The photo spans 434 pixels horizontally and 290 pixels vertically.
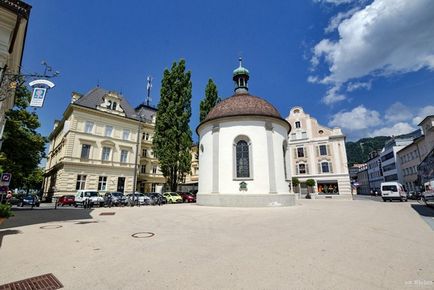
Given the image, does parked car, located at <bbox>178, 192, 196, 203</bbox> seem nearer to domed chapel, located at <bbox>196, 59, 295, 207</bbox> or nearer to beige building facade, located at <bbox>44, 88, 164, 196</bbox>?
domed chapel, located at <bbox>196, 59, 295, 207</bbox>

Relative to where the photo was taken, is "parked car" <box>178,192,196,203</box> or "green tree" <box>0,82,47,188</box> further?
"parked car" <box>178,192,196,203</box>

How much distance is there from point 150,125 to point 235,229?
37.3m

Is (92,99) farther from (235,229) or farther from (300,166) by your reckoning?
(300,166)

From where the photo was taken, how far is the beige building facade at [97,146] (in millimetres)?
31516

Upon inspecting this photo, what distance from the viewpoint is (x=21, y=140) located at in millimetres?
20031

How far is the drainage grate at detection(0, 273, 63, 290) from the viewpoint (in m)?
3.52

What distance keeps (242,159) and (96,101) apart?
28893 mm

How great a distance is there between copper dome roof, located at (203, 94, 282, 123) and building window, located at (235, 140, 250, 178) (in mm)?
2812

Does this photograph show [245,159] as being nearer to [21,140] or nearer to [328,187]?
[21,140]

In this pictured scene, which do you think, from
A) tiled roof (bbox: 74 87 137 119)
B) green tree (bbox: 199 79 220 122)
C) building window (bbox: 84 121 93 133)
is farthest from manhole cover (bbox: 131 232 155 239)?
tiled roof (bbox: 74 87 137 119)

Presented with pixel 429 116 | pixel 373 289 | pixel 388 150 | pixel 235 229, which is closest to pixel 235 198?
pixel 235 229

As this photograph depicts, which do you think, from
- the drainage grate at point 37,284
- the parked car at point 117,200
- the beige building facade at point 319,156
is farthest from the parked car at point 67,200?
the beige building facade at point 319,156

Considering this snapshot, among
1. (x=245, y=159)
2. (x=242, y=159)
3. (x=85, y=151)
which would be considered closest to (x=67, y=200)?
(x=85, y=151)

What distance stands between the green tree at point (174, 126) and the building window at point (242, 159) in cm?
1176
